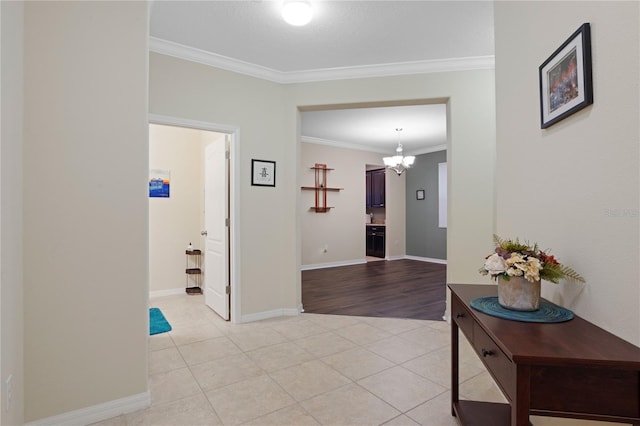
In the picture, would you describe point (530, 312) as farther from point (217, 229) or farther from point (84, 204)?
point (217, 229)

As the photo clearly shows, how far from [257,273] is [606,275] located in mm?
2970

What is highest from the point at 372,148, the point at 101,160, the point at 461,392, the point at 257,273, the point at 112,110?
the point at 372,148

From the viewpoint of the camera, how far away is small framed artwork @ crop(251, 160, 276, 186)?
11.5ft

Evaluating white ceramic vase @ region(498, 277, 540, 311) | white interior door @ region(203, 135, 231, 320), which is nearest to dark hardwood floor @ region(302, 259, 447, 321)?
white interior door @ region(203, 135, 231, 320)

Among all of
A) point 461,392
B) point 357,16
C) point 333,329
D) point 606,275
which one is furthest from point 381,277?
point 606,275

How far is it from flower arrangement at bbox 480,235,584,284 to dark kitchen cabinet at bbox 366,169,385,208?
6.99 m

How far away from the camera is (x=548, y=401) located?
0.98m

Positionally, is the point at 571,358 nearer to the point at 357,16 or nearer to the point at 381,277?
the point at 357,16

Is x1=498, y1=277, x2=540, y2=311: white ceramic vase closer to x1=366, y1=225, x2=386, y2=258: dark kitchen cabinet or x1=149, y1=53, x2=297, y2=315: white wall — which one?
x1=149, y1=53, x2=297, y2=315: white wall

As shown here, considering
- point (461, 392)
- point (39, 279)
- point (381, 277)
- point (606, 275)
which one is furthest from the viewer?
point (381, 277)

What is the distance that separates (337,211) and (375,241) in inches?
72.6

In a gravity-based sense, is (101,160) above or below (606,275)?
above

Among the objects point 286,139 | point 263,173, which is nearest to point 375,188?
point 286,139

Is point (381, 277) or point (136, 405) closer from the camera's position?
point (136, 405)
